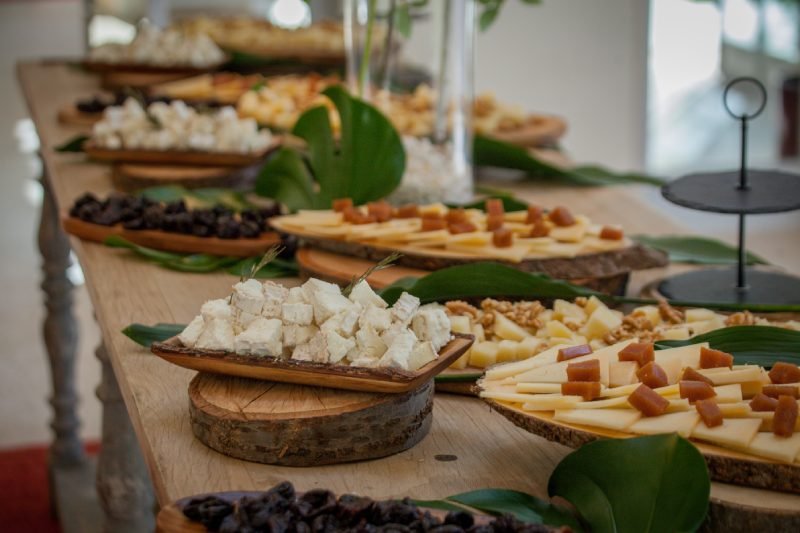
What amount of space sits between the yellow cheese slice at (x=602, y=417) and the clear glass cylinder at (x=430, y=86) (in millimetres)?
1047

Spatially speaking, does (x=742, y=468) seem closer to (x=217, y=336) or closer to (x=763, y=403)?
(x=763, y=403)

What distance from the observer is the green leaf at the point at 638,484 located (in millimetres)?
991

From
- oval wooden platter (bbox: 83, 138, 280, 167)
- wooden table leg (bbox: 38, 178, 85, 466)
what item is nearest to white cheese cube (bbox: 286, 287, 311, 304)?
oval wooden platter (bbox: 83, 138, 280, 167)

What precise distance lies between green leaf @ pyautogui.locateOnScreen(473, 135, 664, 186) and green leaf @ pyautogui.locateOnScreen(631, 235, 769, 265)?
455 millimetres

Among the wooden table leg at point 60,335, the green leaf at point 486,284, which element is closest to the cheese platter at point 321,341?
the green leaf at point 486,284

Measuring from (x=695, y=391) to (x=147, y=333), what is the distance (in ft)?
2.13

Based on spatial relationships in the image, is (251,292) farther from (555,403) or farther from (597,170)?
(597,170)

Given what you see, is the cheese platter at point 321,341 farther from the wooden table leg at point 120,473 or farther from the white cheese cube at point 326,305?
the wooden table leg at point 120,473

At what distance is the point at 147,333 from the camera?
146 cm

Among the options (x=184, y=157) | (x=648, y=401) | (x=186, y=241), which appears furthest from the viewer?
(x=184, y=157)

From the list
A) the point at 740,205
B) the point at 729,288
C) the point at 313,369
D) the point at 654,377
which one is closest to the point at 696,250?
the point at 729,288

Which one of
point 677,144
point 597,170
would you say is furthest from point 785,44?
point 597,170

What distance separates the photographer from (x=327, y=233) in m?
1.76

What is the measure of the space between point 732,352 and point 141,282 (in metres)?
0.84
